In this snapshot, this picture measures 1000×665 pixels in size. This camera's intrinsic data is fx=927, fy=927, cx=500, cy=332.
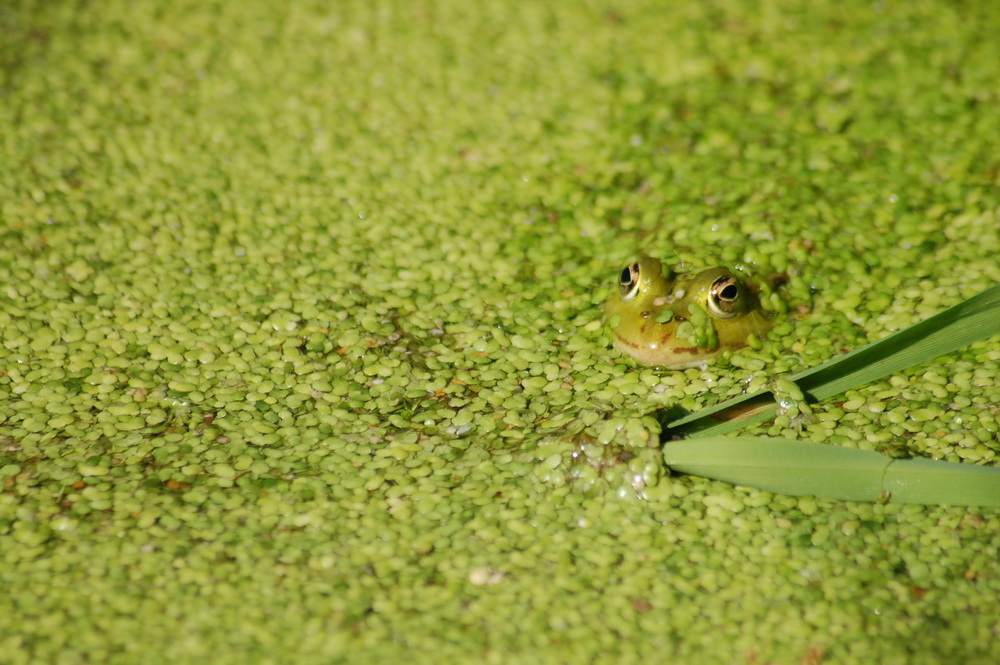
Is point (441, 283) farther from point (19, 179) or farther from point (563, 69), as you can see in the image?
point (19, 179)

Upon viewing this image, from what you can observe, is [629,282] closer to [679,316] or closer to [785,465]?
[679,316]

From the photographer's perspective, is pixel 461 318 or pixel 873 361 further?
pixel 461 318

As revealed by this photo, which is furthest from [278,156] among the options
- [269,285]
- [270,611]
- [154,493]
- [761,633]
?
[761,633]

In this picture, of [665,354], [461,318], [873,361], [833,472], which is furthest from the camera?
[461,318]

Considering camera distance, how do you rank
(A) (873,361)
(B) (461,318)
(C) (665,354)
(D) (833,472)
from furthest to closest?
(B) (461,318)
(C) (665,354)
(A) (873,361)
(D) (833,472)

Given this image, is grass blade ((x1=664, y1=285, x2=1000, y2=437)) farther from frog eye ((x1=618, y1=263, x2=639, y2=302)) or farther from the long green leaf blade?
frog eye ((x1=618, y1=263, x2=639, y2=302))

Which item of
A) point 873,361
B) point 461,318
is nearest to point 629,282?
point 461,318
